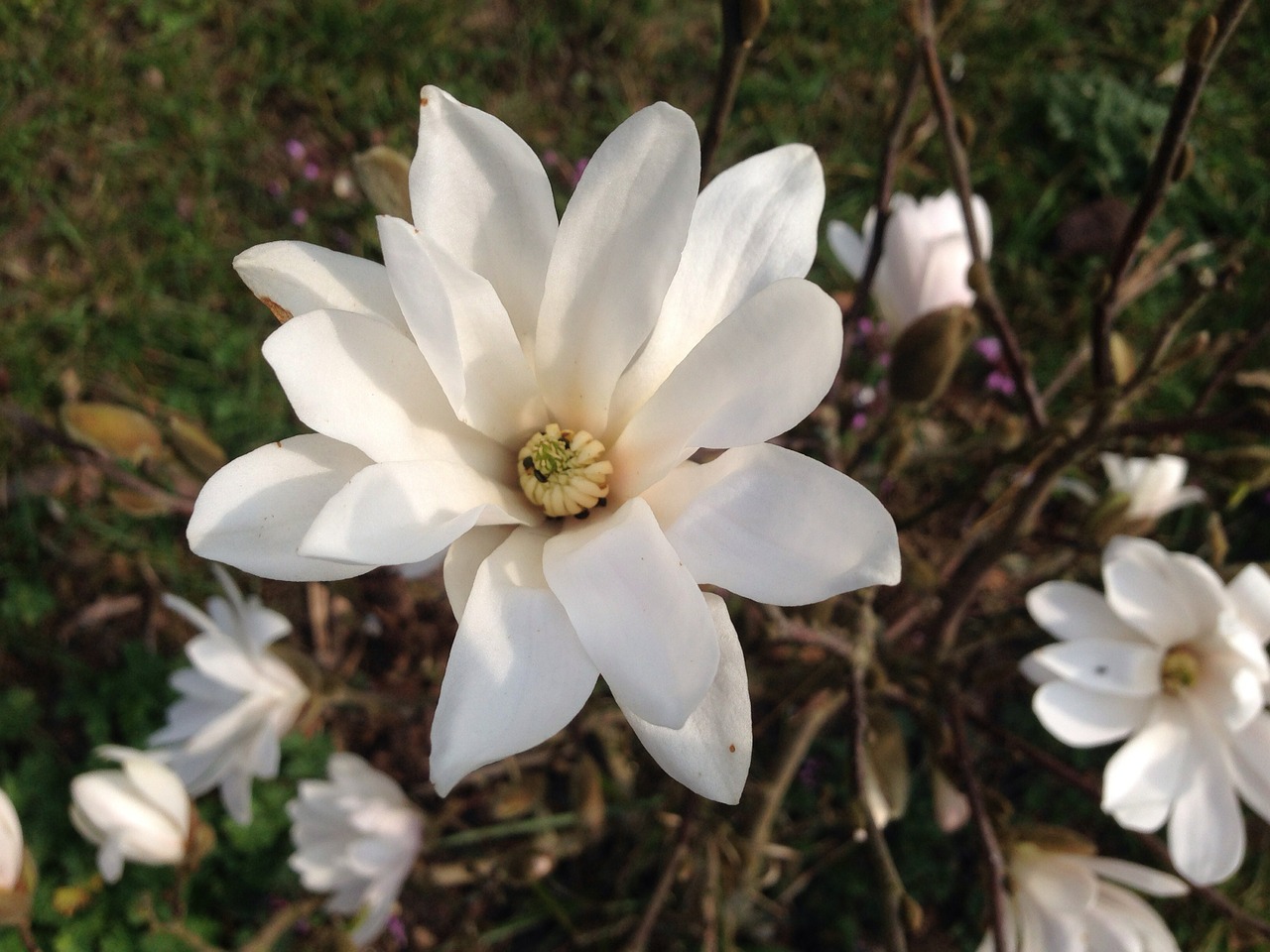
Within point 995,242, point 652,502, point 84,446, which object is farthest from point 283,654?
point 995,242

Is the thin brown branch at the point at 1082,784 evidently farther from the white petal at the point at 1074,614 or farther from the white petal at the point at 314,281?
the white petal at the point at 314,281

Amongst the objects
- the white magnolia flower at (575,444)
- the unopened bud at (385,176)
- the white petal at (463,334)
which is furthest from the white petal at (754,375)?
the unopened bud at (385,176)

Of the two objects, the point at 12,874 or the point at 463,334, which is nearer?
the point at 463,334

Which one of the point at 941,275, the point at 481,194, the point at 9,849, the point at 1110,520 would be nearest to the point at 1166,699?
the point at 1110,520

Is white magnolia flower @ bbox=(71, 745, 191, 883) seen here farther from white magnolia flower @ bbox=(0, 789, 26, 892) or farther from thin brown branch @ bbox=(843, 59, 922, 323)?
thin brown branch @ bbox=(843, 59, 922, 323)

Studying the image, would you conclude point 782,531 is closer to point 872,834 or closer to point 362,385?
point 362,385

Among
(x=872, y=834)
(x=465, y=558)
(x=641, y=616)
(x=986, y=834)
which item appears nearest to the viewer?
(x=641, y=616)
